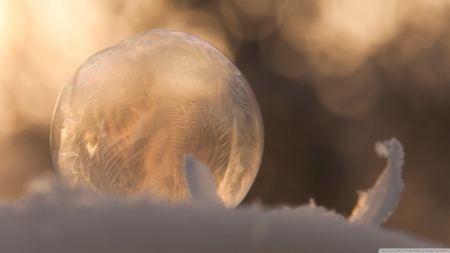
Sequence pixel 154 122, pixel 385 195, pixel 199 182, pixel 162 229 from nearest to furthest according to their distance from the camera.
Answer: pixel 162 229
pixel 199 182
pixel 385 195
pixel 154 122

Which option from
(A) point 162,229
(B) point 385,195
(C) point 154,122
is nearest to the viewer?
(A) point 162,229

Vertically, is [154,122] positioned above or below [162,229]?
above

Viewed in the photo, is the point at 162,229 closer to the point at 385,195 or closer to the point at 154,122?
the point at 385,195

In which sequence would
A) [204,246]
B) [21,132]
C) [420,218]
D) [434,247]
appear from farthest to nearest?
[21,132] → [420,218] → [434,247] → [204,246]

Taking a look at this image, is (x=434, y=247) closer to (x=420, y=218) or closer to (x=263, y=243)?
(x=263, y=243)

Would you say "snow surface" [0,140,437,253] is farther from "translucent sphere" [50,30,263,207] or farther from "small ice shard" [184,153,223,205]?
"translucent sphere" [50,30,263,207]

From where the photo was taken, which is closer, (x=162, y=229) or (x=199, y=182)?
(x=162, y=229)

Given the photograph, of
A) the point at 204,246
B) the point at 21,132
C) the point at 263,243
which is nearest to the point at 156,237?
the point at 204,246

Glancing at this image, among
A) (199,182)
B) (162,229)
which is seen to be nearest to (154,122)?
(199,182)
